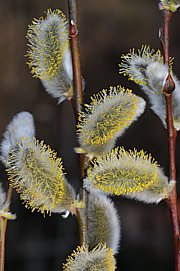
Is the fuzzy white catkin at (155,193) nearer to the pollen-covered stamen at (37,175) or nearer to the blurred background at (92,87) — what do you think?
the pollen-covered stamen at (37,175)

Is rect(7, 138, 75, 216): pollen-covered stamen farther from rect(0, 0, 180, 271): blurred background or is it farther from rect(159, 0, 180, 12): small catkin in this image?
rect(0, 0, 180, 271): blurred background

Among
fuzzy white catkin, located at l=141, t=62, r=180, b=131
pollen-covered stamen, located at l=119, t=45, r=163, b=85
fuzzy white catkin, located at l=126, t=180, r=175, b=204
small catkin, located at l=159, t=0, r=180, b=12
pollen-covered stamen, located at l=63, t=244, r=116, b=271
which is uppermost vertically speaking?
small catkin, located at l=159, t=0, r=180, b=12

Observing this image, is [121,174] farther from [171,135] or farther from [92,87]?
[92,87]

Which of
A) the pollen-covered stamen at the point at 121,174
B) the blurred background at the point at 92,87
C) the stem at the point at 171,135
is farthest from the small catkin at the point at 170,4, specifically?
the blurred background at the point at 92,87

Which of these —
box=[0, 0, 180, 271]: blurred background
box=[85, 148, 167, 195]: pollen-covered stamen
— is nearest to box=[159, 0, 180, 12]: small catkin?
box=[85, 148, 167, 195]: pollen-covered stamen

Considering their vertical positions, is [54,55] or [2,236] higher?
[54,55]

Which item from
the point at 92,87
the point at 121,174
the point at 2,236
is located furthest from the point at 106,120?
the point at 92,87
